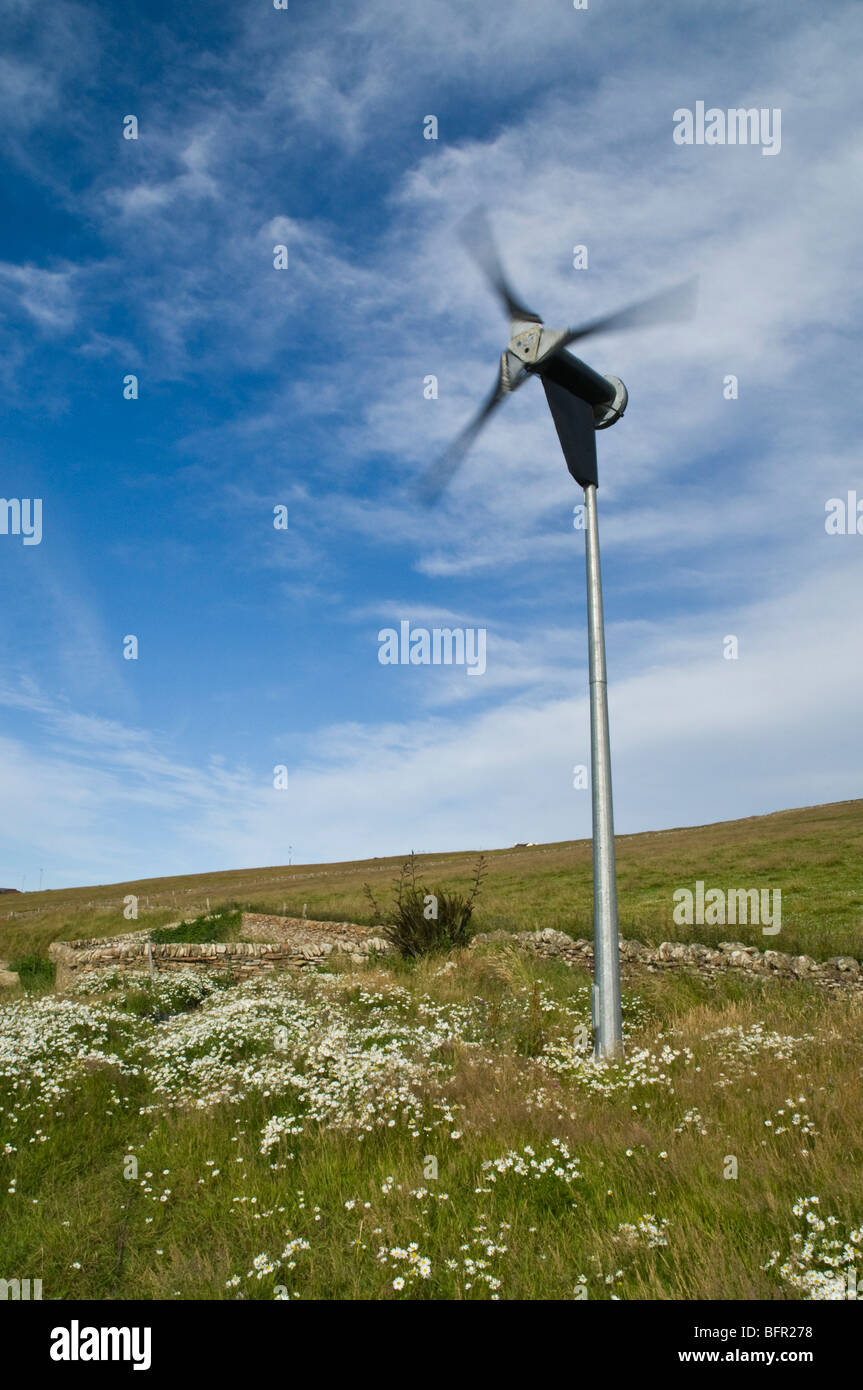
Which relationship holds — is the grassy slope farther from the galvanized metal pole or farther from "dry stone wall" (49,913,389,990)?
the galvanized metal pole

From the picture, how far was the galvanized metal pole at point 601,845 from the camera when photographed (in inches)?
335

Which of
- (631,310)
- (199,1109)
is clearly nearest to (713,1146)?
(199,1109)

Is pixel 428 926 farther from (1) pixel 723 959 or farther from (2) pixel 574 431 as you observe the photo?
(2) pixel 574 431

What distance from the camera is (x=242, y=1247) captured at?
4777 mm

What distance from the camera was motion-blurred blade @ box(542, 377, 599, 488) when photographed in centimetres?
1040

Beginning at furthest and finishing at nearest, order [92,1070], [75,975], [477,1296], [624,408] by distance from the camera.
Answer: [75,975], [624,408], [92,1070], [477,1296]

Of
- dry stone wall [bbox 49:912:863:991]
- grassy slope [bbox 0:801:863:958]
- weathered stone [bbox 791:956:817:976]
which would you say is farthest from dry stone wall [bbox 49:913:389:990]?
weathered stone [bbox 791:956:817:976]

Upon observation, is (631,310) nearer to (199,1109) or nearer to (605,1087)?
(605,1087)

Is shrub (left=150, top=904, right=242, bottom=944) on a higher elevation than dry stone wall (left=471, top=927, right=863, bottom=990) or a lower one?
lower

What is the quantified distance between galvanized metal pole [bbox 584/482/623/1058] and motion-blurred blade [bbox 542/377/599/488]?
72 centimetres

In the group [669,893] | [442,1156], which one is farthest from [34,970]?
[669,893]

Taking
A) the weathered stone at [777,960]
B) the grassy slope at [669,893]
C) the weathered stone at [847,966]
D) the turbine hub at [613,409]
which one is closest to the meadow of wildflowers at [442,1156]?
the weathered stone at [847,966]

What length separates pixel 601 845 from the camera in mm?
9141
